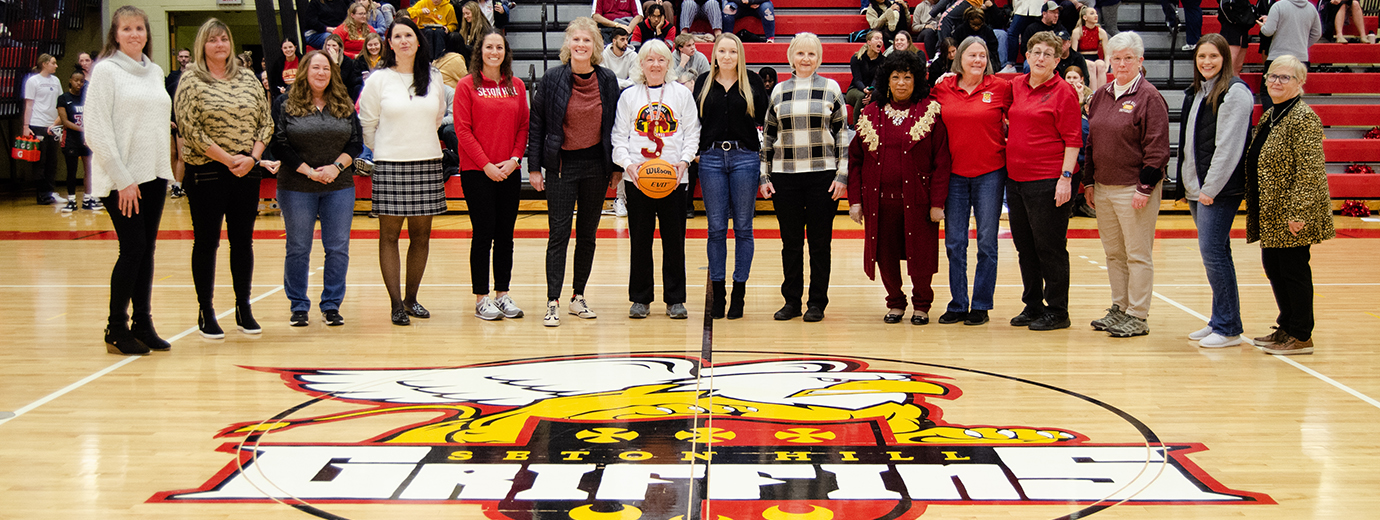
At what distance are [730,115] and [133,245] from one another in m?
2.71

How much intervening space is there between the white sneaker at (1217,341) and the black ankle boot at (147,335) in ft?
15.0

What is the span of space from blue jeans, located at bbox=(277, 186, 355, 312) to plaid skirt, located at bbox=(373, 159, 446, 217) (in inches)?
7.0

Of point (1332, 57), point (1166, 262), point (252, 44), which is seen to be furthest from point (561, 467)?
point (252, 44)

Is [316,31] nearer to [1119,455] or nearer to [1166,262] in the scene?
[1166,262]

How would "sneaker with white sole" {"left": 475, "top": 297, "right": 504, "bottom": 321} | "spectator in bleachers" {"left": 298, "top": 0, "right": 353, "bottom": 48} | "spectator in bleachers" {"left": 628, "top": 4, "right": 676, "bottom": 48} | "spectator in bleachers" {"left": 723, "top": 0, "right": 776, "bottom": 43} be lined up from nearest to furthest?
1. "sneaker with white sole" {"left": 475, "top": 297, "right": 504, "bottom": 321}
2. "spectator in bleachers" {"left": 628, "top": 4, "right": 676, "bottom": 48}
3. "spectator in bleachers" {"left": 298, "top": 0, "right": 353, "bottom": 48}
4. "spectator in bleachers" {"left": 723, "top": 0, "right": 776, "bottom": 43}

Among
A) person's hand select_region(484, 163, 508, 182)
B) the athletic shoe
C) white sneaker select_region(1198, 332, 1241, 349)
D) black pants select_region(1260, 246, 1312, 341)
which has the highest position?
person's hand select_region(484, 163, 508, 182)

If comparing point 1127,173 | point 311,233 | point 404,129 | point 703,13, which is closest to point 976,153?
point 1127,173

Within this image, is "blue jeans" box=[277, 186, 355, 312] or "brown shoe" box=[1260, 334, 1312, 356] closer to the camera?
"brown shoe" box=[1260, 334, 1312, 356]

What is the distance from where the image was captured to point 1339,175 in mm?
10719

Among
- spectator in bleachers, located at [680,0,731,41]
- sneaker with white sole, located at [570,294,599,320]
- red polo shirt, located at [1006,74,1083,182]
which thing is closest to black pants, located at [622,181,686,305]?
sneaker with white sole, located at [570,294,599,320]

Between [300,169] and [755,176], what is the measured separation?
85.2 inches

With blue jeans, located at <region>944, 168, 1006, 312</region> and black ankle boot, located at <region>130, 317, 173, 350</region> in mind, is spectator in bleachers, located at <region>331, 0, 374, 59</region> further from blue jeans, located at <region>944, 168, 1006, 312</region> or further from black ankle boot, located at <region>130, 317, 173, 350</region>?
blue jeans, located at <region>944, 168, 1006, 312</region>

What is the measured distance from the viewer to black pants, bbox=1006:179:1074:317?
5.04 m

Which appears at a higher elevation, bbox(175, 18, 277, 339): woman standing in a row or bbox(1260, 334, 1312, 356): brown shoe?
bbox(175, 18, 277, 339): woman standing in a row
